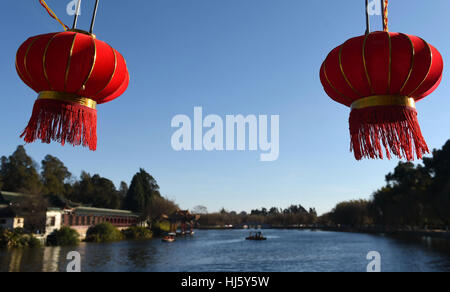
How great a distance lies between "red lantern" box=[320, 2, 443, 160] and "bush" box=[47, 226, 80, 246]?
1240 inches

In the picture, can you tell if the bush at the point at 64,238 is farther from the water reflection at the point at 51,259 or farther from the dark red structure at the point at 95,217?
the water reflection at the point at 51,259

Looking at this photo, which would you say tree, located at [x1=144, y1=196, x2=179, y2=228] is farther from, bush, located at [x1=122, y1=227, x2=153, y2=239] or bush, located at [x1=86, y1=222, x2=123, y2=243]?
bush, located at [x1=86, y1=222, x2=123, y2=243]

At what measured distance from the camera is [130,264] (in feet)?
74.1

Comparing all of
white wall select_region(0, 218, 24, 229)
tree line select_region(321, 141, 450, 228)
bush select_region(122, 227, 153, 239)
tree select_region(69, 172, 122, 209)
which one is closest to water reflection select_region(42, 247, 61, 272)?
white wall select_region(0, 218, 24, 229)

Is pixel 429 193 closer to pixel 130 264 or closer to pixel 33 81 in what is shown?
pixel 130 264

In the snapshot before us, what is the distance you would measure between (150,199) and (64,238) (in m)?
25.3

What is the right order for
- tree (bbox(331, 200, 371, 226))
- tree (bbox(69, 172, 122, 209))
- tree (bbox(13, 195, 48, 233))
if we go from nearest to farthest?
tree (bbox(13, 195, 48, 233)) < tree (bbox(69, 172, 122, 209)) < tree (bbox(331, 200, 371, 226))

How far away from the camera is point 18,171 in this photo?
138 feet

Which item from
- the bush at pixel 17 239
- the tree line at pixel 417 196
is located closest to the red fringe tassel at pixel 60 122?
the bush at pixel 17 239

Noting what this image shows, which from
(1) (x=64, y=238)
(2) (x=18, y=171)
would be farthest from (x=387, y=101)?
(2) (x=18, y=171)

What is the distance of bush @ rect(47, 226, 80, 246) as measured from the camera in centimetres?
2882

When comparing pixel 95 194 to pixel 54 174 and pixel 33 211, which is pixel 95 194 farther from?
pixel 33 211
